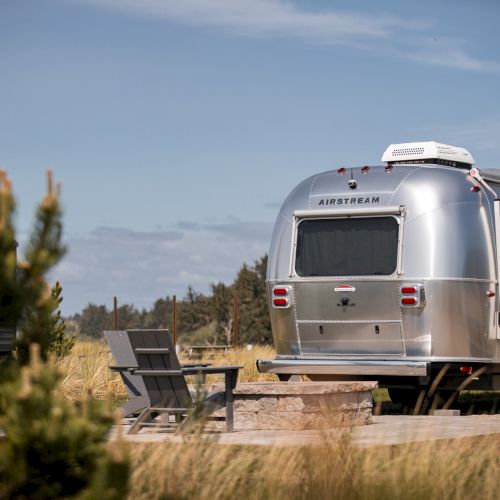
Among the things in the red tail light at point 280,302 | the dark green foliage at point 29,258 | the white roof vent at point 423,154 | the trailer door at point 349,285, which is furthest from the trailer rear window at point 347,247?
the dark green foliage at point 29,258

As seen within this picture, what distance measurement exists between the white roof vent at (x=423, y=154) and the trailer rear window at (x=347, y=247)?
1.32 metres

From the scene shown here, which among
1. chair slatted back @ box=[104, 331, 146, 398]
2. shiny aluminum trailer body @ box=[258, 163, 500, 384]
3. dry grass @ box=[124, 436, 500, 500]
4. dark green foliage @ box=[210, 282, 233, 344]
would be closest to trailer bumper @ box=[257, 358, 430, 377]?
shiny aluminum trailer body @ box=[258, 163, 500, 384]

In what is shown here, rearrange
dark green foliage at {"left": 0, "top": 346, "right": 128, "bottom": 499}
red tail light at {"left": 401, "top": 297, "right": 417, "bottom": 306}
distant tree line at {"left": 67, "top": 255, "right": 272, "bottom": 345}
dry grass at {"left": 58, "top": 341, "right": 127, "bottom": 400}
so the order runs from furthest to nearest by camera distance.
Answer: distant tree line at {"left": 67, "top": 255, "right": 272, "bottom": 345} → dry grass at {"left": 58, "top": 341, "right": 127, "bottom": 400} → red tail light at {"left": 401, "top": 297, "right": 417, "bottom": 306} → dark green foliage at {"left": 0, "top": 346, "right": 128, "bottom": 499}

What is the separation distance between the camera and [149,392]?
36.5 feet

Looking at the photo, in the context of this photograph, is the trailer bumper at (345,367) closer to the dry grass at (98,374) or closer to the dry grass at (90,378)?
the dry grass at (98,374)

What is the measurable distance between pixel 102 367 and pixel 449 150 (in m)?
6.02

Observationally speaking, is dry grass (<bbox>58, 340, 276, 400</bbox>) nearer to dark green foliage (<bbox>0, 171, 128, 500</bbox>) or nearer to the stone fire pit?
the stone fire pit

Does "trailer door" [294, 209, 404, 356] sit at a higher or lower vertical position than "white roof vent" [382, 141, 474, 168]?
lower

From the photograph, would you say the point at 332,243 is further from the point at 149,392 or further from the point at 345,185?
the point at 149,392

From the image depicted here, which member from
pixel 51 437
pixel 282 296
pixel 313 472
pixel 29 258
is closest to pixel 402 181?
pixel 282 296

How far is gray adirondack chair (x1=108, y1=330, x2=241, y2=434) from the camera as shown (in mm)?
10844

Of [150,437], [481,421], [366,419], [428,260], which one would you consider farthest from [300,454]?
[428,260]

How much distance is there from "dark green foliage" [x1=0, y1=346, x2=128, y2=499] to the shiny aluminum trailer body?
7809mm

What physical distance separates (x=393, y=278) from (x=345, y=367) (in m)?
1.13
